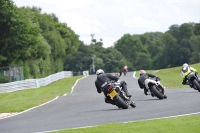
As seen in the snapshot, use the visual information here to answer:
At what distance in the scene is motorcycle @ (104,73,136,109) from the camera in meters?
19.2

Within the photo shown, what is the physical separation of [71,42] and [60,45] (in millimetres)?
17571

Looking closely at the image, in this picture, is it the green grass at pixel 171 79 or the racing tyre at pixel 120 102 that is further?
the green grass at pixel 171 79

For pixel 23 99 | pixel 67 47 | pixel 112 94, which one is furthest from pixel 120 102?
pixel 67 47

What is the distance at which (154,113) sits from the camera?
1662cm

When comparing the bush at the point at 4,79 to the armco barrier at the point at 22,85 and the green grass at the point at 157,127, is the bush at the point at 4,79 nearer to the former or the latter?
the armco barrier at the point at 22,85

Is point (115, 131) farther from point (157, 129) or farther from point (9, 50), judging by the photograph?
point (9, 50)

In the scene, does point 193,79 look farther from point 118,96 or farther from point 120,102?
point 120,102

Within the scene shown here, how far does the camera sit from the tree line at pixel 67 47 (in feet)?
182

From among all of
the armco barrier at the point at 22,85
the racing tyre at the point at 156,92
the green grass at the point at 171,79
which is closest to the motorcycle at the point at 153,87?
the racing tyre at the point at 156,92

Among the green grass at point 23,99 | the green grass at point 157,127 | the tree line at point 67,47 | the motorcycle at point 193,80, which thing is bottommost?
the green grass at point 157,127

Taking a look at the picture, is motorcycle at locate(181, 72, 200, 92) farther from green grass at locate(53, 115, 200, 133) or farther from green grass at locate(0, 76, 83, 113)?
green grass at locate(53, 115, 200, 133)

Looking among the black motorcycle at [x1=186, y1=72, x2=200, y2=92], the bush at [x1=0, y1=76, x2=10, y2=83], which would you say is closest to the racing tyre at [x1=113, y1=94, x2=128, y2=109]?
the black motorcycle at [x1=186, y1=72, x2=200, y2=92]

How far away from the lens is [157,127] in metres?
12.3

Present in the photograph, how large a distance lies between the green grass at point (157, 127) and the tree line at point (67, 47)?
40.8 metres
